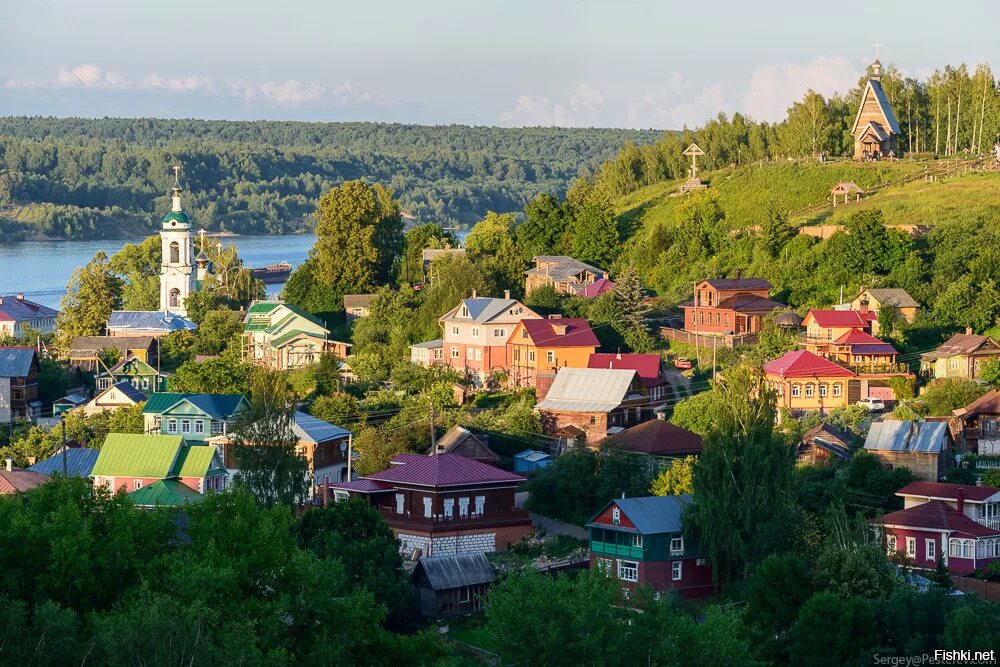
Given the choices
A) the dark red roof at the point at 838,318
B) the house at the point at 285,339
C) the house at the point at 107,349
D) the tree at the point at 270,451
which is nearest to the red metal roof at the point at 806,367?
the dark red roof at the point at 838,318

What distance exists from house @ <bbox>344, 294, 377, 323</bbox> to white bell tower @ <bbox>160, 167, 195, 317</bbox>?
9.22 metres

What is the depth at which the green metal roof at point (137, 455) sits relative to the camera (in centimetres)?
4131

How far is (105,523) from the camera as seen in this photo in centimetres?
2823

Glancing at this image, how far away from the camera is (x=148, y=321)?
2347 inches

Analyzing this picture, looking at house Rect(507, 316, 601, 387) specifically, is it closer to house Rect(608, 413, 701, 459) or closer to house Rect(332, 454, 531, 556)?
house Rect(608, 413, 701, 459)

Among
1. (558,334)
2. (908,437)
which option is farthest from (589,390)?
(908,437)

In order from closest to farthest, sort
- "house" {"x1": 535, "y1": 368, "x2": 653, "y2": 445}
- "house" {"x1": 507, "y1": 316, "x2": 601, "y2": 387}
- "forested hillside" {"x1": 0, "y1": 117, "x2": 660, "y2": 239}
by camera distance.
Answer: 1. "house" {"x1": 535, "y1": 368, "x2": 653, "y2": 445}
2. "house" {"x1": 507, "y1": 316, "x2": 601, "y2": 387}
3. "forested hillside" {"x1": 0, "y1": 117, "x2": 660, "y2": 239}

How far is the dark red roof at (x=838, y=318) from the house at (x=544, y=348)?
5.86 metres

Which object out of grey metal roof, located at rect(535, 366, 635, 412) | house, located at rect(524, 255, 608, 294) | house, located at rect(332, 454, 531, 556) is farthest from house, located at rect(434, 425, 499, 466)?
house, located at rect(524, 255, 608, 294)

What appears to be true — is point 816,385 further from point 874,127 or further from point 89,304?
point 89,304

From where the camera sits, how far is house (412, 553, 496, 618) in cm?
3259

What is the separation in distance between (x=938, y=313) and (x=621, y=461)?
39.5 ft

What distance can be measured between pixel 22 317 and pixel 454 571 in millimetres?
41336

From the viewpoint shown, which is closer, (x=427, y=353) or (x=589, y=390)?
(x=589, y=390)
